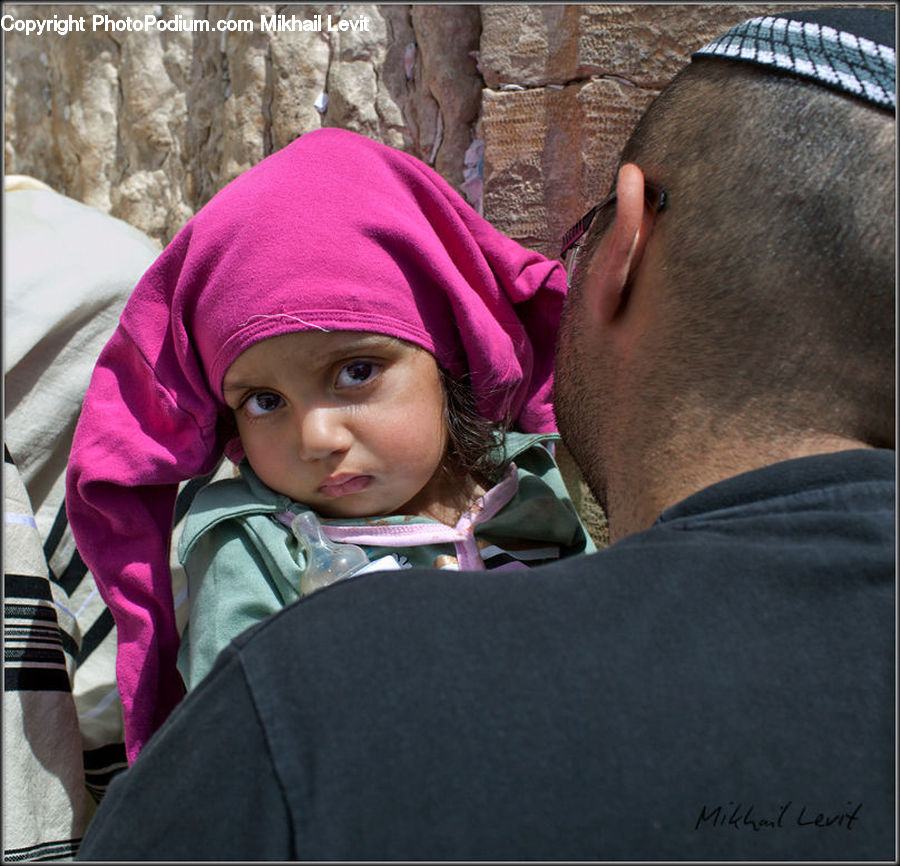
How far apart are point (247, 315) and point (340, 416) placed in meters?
0.28

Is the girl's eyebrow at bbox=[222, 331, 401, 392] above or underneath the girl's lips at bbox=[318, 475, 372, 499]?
above

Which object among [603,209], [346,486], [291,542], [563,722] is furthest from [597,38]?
[563,722]

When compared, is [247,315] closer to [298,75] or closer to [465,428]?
[465,428]

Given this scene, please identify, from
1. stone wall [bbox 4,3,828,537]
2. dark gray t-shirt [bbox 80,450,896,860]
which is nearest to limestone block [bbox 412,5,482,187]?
stone wall [bbox 4,3,828,537]

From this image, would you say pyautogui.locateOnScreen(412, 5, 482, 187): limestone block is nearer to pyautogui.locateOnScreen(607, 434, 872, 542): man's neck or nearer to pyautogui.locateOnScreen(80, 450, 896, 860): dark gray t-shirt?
pyautogui.locateOnScreen(607, 434, 872, 542): man's neck

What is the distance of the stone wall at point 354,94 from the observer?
2.16m

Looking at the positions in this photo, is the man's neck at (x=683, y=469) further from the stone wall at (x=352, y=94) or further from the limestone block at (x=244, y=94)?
the limestone block at (x=244, y=94)

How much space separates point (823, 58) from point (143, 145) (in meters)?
2.45

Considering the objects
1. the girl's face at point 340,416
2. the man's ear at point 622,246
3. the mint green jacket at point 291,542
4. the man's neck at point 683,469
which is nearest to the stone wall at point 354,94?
the mint green jacket at point 291,542

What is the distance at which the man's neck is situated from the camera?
1112 mm

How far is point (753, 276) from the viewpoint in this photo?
3.82 ft

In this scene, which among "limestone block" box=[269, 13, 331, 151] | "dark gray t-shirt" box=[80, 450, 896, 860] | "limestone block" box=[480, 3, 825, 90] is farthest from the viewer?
"limestone block" box=[269, 13, 331, 151]

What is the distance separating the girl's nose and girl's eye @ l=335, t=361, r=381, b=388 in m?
0.06

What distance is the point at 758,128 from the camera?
1.23 m
